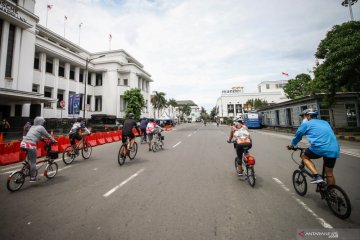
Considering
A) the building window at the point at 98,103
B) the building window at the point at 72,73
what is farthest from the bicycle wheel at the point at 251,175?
the building window at the point at 98,103

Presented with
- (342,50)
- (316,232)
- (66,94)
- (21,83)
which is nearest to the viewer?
(316,232)

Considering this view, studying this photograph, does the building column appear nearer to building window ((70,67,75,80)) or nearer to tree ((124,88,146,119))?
building window ((70,67,75,80))

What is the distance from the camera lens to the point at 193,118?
157m

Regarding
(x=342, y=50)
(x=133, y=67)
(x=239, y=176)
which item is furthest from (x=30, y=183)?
(x=133, y=67)

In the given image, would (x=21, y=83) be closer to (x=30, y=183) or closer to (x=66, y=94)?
(x=66, y=94)

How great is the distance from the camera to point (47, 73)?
89.1ft

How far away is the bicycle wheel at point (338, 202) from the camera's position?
10.6 ft

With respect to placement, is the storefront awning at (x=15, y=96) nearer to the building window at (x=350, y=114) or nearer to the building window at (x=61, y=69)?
the building window at (x=61, y=69)

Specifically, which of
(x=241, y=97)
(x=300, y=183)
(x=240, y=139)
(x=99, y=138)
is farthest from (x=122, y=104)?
(x=241, y=97)

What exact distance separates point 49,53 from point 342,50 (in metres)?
34.5

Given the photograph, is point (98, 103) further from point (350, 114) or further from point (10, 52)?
point (350, 114)

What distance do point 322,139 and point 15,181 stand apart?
7.64 m

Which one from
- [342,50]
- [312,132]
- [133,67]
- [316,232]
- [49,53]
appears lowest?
[316,232]

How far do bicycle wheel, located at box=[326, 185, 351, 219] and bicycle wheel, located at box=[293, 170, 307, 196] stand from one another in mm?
688
